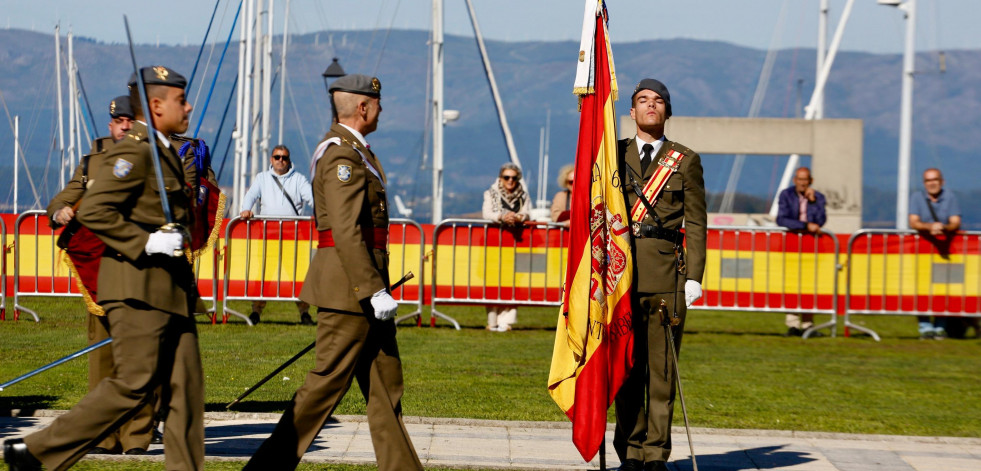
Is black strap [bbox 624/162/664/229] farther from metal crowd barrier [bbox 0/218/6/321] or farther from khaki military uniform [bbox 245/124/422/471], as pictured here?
metal crowd barrier [bbox 0/218/6/321]

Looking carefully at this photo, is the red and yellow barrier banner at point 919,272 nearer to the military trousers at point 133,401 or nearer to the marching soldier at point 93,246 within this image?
the marching soldier at point 93,246

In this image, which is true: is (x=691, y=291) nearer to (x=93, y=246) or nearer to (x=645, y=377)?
(x=645, y=377)

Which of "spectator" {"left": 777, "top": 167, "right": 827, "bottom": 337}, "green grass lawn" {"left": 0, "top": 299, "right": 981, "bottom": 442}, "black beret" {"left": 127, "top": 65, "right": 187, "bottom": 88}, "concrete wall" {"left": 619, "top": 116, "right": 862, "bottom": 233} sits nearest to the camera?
"black beret" {"left": 127, "top": 65, "right": 187, "bottom": 88}

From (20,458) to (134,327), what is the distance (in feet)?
2.42

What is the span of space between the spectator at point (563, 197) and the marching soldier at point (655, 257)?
A: 8.04 metres

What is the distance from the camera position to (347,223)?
627 cm

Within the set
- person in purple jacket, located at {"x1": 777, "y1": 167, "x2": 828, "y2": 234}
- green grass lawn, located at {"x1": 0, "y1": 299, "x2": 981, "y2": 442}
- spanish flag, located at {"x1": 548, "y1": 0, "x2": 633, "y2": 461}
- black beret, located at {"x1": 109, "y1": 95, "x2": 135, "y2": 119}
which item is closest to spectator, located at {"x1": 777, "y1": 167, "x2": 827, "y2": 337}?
person in purple jacket, located at {"x1": 777, "y1": 167, "x2": 828, "y2": 234}

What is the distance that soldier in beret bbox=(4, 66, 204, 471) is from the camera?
5.85 m

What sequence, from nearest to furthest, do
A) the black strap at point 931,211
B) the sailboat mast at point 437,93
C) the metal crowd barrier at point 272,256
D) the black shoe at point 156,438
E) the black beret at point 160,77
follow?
1. the black beret at point 160,77
2. the black shoe at point 156,438
3. the metal crowd barrier at point 272,256
4. the black strap at point 931,211
5. the sailboat mast at point 437,93

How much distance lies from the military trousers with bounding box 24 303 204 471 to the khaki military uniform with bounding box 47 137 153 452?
4.68ft

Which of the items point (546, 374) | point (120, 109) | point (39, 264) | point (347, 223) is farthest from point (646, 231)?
point (39, 264)

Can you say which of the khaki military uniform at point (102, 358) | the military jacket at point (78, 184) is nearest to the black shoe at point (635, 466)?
the khaki military uniform at point (102, 358)

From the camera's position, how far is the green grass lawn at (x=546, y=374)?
31.5ft

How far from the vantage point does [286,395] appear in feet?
32.7
